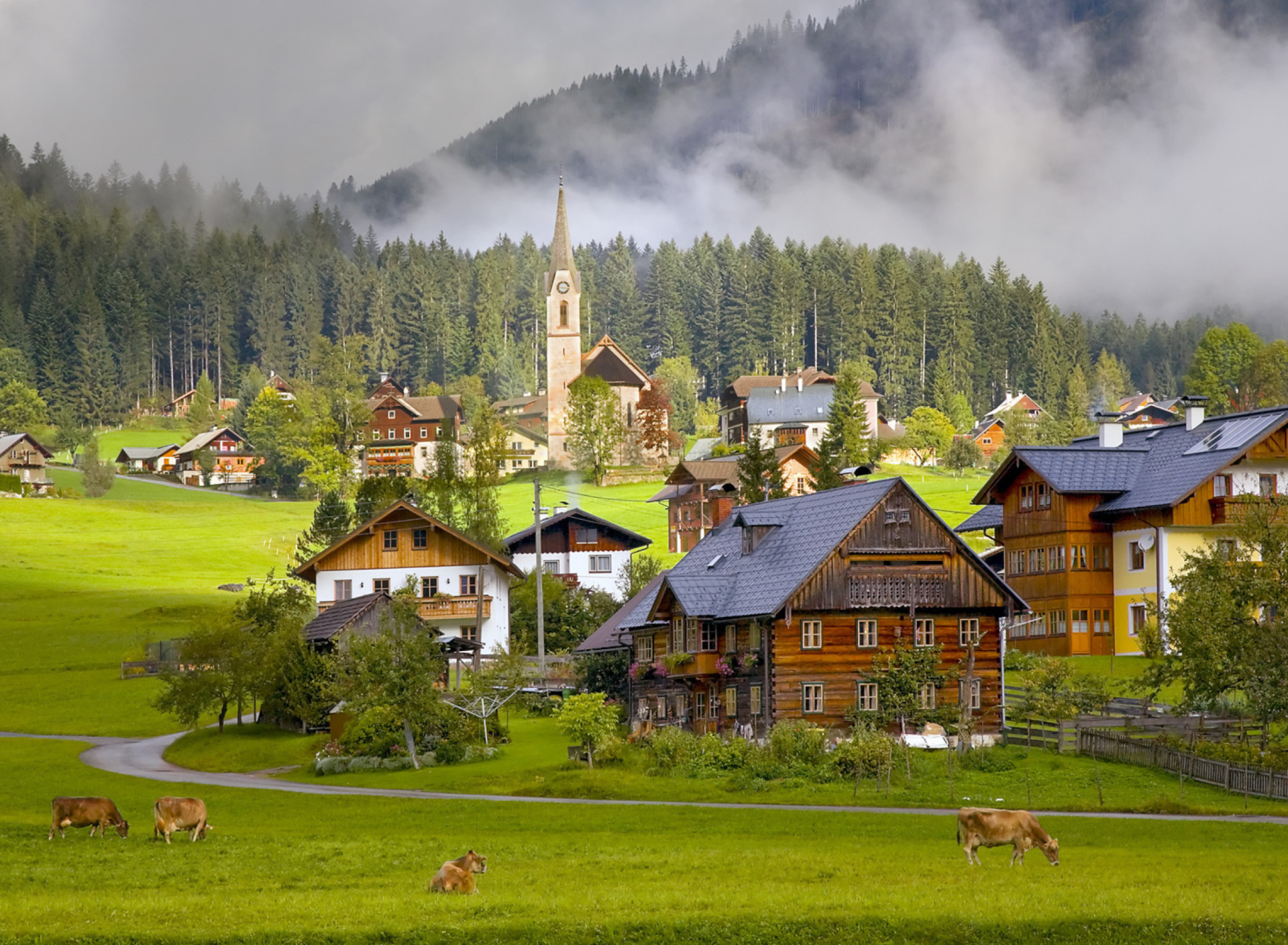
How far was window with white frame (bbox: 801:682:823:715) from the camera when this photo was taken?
5156 centimetres

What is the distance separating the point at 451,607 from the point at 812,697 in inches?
1344

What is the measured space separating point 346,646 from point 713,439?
132 metres

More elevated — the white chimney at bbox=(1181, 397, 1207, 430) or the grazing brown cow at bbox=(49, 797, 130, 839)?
the white chimney at bbox=(1181, 397, 1207, 430)

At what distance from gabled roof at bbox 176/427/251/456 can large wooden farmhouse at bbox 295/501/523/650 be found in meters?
112

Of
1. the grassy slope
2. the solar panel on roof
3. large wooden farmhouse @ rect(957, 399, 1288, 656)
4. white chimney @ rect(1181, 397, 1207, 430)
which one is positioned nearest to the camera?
large wooden farmhouse @ rect(957, 399, 1288, 656)

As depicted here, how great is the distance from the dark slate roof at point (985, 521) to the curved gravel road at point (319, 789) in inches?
1511

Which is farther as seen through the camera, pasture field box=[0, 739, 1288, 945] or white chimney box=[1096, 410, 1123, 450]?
white chimney box=[1096, 410, 1123, 450]

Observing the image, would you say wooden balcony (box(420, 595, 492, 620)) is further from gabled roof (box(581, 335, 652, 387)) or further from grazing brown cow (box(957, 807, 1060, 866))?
gabled roof (box(581, 335, 652, 387))

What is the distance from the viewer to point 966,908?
2364cm

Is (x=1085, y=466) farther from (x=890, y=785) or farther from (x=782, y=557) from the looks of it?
(x=890, y=785)

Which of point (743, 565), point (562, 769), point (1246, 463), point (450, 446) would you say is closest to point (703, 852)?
point (562, 769)

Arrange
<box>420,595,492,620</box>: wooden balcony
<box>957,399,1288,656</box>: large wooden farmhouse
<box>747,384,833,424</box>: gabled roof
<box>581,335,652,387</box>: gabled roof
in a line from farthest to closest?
1. <box>581,335,652,387</box>: gabled roof
2. <box>747,384,833,424</box>: gabled roof
3. <box>420,595,492,620</box>: wooden balcony
4. <box>957,399,1288,656</box>: large wooden farmhouse

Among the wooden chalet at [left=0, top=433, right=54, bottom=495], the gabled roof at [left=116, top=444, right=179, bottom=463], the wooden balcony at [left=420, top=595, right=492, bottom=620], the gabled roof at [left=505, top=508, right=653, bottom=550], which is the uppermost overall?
the gabled roof at [left=116, top=444, right=179, bottom=463]

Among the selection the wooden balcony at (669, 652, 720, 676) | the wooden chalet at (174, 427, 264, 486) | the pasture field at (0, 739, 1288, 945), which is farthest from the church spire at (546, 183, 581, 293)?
the pasture field at (0, 739, 1288, 945)
